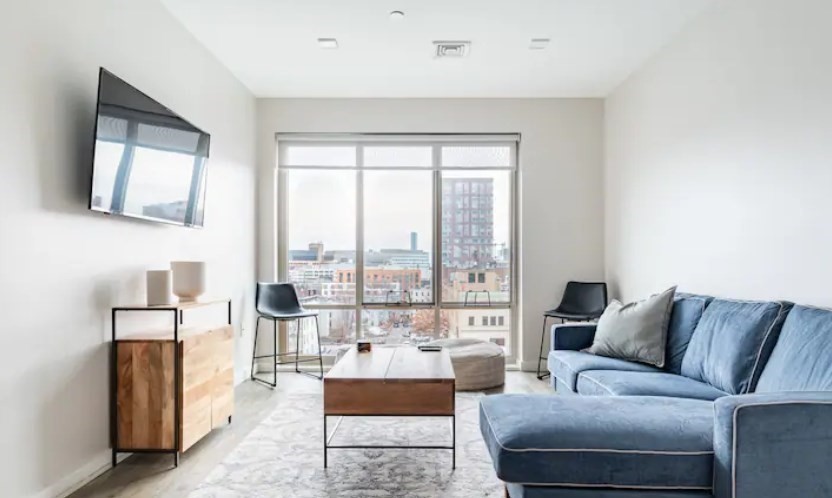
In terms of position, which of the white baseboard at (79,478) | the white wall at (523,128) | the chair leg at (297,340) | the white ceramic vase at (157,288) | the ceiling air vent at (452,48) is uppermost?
the ceiling air vent at (452,48)

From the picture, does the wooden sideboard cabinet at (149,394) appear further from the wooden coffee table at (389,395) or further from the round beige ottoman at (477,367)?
the round beige ottoman at (477,367)

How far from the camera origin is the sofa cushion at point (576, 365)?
3067 millimetres

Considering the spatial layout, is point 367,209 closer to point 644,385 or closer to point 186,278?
point 186,278

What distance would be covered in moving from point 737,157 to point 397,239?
122 inches

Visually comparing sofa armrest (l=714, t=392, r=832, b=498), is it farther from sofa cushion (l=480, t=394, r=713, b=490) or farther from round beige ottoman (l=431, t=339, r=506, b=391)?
round beige ottoman (l=431, t=339, r=506, b=391)

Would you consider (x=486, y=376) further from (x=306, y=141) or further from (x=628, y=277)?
(x=306, y=141)

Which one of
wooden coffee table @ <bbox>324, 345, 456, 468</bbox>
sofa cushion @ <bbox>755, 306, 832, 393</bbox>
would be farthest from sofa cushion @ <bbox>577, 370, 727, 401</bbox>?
wooden coffee table @ <bbox>324, 345, 456, 468</bbox>

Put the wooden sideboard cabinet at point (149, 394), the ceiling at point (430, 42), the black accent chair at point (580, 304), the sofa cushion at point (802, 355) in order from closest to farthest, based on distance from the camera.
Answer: the sofa cushion at point (802, 355), the wooden sideboard cabinet at point (149, 394), the ceiling at point (430, 42), the black accent chair at point (580, 304)

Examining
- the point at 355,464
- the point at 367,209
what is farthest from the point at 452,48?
the point at 355,464

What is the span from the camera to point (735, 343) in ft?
8.25

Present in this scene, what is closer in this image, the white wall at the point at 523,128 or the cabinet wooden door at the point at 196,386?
the cabinet wooden door at the point at 196,386

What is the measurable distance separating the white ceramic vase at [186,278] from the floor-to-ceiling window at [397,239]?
6.90 feet

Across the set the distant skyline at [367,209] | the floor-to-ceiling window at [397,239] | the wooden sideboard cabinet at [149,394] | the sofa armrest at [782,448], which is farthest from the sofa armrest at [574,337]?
the wooden sideboard cabinet at [149,394]

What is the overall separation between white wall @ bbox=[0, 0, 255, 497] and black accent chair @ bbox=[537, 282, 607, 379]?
3.42m
